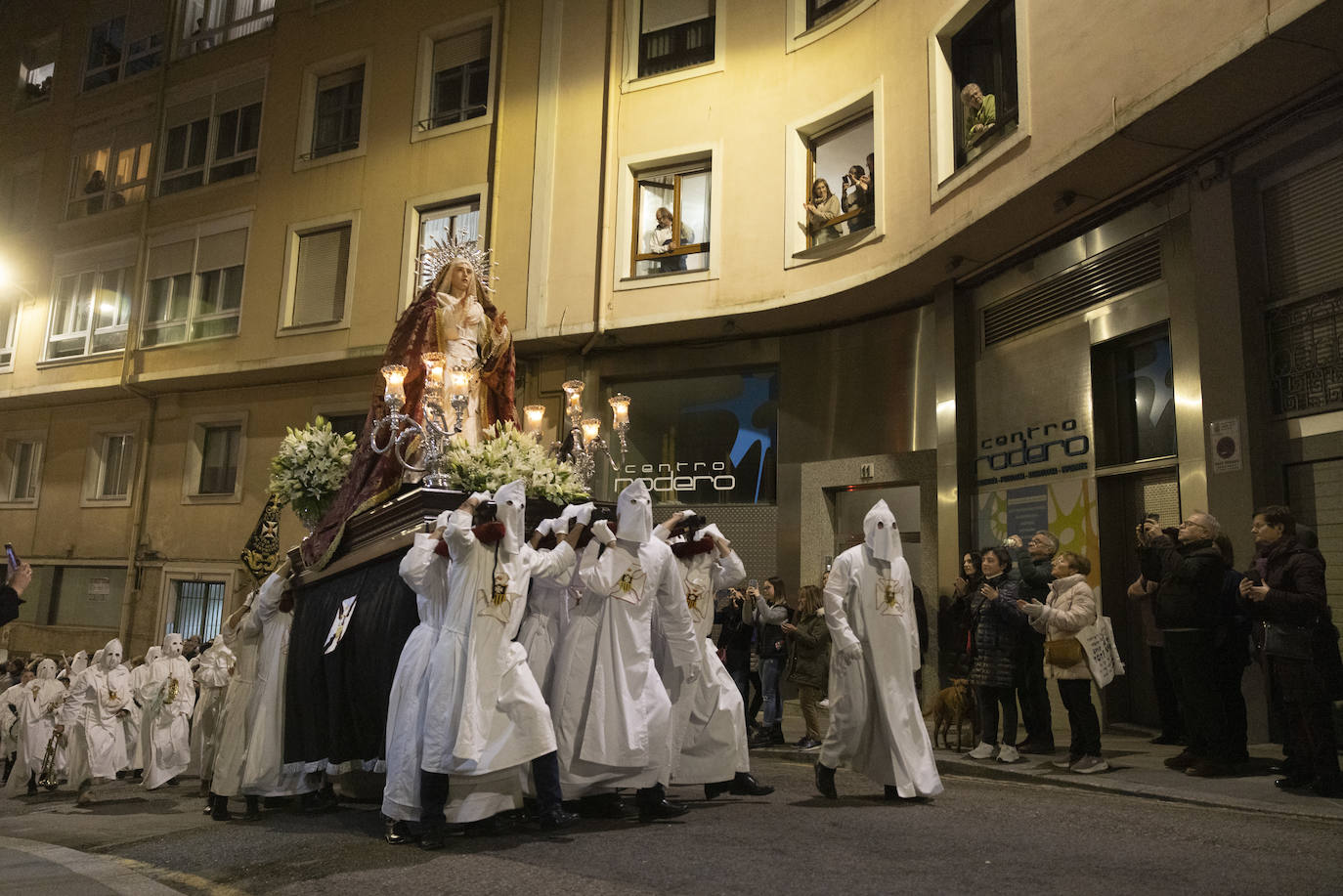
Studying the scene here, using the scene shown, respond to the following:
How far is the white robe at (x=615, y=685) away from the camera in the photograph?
22.0 ft

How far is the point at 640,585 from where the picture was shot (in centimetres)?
703

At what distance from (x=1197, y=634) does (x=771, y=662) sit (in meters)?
4.44

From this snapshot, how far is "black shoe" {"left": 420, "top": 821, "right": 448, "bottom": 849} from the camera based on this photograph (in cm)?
606

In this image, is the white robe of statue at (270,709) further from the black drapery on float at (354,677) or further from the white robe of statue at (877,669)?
the white robe of statue at (877,669)

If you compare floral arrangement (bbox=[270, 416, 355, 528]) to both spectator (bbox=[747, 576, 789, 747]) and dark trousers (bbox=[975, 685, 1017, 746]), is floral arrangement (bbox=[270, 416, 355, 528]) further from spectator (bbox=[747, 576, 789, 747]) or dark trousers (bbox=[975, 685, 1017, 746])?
dark trousers (bbox=[975, 685, 1017, 746])

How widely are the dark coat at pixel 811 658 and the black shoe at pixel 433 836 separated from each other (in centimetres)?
518

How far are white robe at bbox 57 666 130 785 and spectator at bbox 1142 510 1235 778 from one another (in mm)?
10362

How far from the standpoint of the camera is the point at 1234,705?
26.2 ft

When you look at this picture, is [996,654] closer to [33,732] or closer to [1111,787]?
[1111,787]

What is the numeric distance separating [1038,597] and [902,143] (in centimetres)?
670

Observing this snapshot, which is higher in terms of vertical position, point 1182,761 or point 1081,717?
point 1081,717

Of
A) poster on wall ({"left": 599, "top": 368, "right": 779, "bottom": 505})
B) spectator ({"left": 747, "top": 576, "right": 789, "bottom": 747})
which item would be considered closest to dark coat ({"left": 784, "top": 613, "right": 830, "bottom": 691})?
spectator ({"left": 747, "top": 576, "right": 789, "bottom": 747})

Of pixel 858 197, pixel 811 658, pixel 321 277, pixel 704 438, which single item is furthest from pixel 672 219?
pixel 811 658

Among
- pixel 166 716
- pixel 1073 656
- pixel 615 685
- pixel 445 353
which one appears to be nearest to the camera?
pixel 615 685
